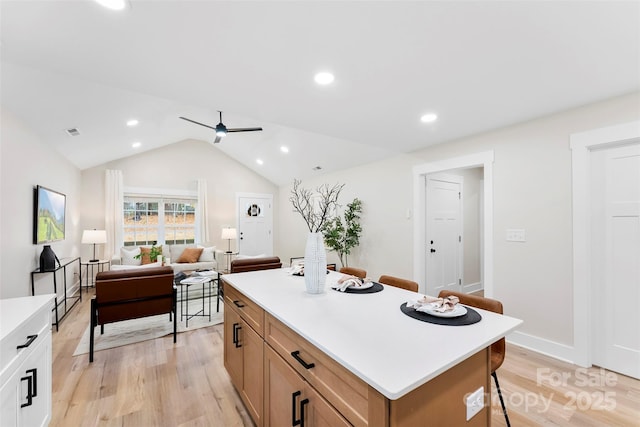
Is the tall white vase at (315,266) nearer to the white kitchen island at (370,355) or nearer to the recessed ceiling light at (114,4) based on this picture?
the white kitchen island at (370,355)

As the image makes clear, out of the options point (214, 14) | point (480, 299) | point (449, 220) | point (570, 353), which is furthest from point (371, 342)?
point (449, 220)

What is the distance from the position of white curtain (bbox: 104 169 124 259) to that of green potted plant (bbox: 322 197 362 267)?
446 centimetres

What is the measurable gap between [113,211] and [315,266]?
5989 millimetres

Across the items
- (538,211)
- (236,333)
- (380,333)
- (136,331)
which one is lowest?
(136,331)

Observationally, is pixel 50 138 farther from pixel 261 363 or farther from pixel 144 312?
pixel 261 363

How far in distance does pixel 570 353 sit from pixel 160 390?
353 cm

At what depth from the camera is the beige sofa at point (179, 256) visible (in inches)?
218

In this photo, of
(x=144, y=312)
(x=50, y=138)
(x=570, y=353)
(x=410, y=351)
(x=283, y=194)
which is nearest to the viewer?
(x=410, y=351)

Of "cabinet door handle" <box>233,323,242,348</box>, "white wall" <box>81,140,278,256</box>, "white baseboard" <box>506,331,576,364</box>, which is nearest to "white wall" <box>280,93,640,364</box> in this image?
"white baseboard" <box>506,331,576,364</box>

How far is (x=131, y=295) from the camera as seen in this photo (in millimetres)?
2771

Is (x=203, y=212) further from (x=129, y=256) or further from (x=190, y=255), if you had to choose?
(x=129, y=256)

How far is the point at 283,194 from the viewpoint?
7879 millimetres

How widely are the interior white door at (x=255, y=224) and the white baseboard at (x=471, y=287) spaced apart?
5.03 metres

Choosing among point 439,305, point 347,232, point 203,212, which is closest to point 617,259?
point 439,305
